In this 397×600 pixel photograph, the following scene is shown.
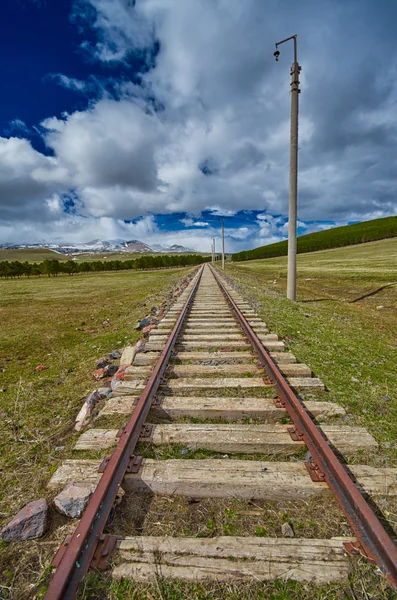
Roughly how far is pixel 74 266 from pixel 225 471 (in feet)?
286

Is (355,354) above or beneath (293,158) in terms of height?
beneath

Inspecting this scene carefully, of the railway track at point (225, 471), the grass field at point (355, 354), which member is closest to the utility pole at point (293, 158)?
the grass field at point (355, 354)

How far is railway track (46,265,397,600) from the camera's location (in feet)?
5.62

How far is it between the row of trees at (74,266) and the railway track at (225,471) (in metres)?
80.0

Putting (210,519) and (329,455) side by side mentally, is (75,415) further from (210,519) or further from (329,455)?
Result: (329,455)

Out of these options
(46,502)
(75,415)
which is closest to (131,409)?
(75,415)

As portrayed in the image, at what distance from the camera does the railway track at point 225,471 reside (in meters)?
1.71

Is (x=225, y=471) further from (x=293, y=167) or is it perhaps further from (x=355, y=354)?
(x=293, y=167)

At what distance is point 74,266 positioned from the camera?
81.2 meters

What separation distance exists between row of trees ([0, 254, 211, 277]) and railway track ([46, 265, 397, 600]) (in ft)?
263

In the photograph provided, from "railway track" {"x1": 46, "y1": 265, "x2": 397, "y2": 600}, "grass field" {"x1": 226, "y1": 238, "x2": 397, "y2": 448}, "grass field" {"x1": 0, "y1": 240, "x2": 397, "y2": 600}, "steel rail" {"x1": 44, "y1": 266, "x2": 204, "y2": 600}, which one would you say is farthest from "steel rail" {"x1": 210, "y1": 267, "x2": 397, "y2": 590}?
"steel rail" {"x1": 44, "y1": 266, "x2": 204, "y2": 600}

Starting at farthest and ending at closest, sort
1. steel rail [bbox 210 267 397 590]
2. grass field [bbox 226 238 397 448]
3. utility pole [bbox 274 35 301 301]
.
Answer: utility pole [bbox 274 35 301 301] → grass field [bbox 226 238 397 448] → steel rail [bbox 210 267 397 590]

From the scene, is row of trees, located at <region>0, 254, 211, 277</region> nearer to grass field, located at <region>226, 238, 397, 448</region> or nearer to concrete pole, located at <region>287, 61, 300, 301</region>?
concrete pole, located at <region>287, 61, 300, 301</region>

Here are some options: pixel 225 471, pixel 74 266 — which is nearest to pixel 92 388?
pixel 225 471
